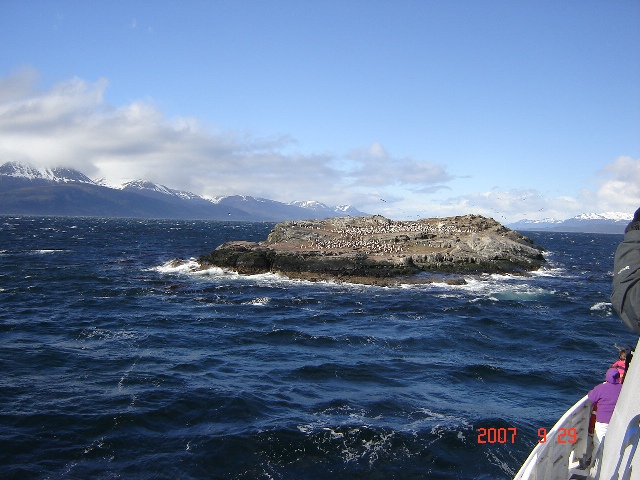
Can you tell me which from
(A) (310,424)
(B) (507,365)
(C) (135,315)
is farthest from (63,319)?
(B) (507,365)

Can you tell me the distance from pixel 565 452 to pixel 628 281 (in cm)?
493

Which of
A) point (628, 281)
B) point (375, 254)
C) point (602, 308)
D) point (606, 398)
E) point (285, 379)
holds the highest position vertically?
point (628, 281)

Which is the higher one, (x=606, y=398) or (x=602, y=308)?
(x=606, y=398)

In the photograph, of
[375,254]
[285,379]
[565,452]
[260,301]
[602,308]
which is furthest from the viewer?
[375,254]

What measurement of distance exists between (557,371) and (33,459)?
62.8 ft

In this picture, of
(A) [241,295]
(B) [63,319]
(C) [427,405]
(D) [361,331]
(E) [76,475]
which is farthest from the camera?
(A) [241,295]

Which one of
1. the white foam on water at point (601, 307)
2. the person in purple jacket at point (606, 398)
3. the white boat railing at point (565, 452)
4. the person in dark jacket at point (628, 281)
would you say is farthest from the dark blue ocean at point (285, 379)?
the person in dark jacket at point (628, 281)

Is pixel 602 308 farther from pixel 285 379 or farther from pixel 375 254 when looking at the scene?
pixel 285 379

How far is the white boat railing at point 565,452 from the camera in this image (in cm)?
698

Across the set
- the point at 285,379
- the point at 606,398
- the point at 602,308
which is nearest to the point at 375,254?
the point at 602,308

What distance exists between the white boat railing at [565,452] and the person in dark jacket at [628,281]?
3.61 metres

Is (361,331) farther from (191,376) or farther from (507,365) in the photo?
(191,376)

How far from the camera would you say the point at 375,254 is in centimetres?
4756

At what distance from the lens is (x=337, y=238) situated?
58438 mm
